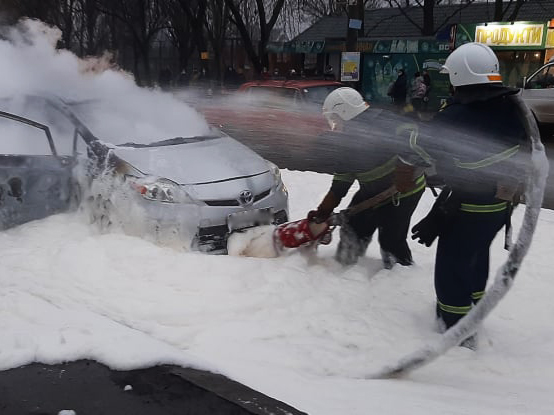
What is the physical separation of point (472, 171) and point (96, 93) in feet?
13.7

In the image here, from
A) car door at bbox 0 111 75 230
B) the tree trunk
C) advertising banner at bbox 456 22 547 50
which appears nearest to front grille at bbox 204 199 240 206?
car door at bbox 0 111 75 230

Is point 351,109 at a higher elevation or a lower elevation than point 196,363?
higher

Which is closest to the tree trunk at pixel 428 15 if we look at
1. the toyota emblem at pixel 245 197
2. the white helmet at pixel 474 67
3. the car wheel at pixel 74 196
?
the toyota emblem at pixel 245 197

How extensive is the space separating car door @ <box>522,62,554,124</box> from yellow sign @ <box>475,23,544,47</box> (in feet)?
14.7

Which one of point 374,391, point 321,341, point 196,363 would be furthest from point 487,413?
point 196,363

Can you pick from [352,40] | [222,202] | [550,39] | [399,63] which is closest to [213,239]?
[222,202]

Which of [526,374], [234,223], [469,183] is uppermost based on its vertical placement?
[469,183]

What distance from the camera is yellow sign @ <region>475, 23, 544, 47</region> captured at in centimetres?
1962

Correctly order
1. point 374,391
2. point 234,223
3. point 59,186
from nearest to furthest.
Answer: point 374,391 → point 234,223 → point 59,186

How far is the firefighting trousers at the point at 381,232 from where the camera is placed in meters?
4.84

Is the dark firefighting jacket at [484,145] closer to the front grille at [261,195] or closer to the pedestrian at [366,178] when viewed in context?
the pedestrian at [366,178]

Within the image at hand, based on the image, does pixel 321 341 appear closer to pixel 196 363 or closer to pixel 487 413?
pixel 196 363

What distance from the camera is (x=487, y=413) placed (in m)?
2.88

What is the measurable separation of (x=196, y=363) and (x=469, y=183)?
1.86 metres
